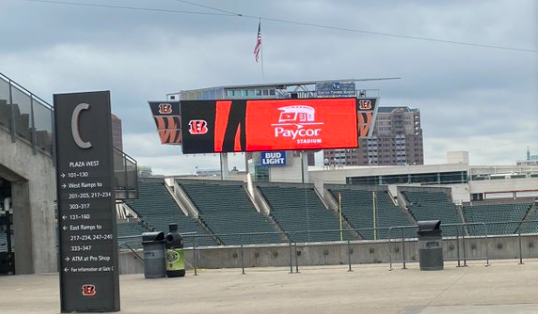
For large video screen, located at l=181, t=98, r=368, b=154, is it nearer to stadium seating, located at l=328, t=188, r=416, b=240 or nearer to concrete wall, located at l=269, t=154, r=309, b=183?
stadium seating, located at l=328, t=188, r=416, b=240

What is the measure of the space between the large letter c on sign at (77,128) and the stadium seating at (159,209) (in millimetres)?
32463

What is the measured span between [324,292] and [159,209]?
1455 inches

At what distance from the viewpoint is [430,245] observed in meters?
21.8

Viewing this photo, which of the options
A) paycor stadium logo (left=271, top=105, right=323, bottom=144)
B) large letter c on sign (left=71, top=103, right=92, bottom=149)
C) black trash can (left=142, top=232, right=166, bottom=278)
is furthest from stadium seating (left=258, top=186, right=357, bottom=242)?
large letter c on sign (left=71, top=103, right=92, bottom=149)

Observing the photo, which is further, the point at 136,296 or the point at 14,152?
→ the point at 14,152

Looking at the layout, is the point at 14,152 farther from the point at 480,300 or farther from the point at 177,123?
the point at 177,123

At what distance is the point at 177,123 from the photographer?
59.8 meters

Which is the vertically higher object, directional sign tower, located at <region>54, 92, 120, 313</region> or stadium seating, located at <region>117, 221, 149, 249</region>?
directional sign tower, located at <region>54, 92, 120, 313</region>

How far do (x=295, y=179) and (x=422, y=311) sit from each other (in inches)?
2295

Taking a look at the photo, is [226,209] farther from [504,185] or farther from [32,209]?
[504,185]

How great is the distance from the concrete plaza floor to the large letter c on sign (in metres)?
3.08

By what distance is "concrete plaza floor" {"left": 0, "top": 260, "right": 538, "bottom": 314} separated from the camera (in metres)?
14.3

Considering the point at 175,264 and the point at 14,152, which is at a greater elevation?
the point at 14,152

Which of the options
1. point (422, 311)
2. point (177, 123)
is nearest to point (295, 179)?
point (177, 123)
